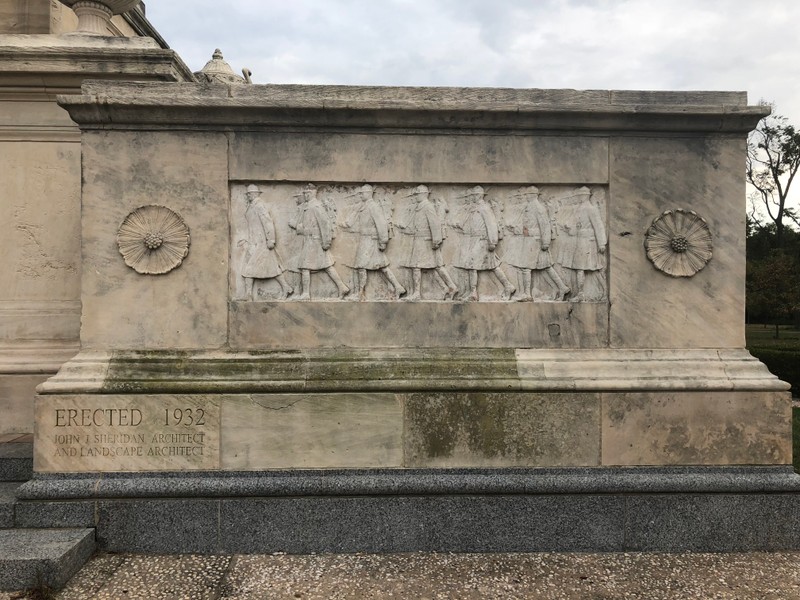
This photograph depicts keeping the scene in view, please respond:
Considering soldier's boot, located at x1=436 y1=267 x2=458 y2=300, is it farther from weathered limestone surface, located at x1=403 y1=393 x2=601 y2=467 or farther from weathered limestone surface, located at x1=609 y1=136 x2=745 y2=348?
weathered limestone surface, located at x1=609 y1=136 x2=745 y2=348

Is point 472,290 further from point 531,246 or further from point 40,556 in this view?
point 40,556

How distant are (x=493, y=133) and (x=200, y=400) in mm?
3283

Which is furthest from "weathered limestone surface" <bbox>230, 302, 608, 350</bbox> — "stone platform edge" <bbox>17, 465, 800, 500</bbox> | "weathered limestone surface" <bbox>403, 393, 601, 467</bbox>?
"stone platform edge" <bbox>17, 465, 800, 500</bbox>

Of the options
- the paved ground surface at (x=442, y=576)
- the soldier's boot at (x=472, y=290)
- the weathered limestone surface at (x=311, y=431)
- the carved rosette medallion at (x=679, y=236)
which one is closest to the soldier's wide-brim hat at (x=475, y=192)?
the soldier's boot at (x=472, y=290)

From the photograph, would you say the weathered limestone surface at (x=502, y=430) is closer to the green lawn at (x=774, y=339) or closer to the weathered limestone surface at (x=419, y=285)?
the weathered limestone surface at (x=419, y=285)

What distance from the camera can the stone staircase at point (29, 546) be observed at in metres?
3.50

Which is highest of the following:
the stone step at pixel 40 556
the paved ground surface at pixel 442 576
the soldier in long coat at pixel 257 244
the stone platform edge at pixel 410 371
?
the soldier in long coat at pixel 257 244

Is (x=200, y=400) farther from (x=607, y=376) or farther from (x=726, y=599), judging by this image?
(x=726, y=599)

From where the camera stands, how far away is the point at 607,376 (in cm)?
439

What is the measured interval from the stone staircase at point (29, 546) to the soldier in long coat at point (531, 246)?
3.87 metres

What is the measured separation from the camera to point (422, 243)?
459 centimetres

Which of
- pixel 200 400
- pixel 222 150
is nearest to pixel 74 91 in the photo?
pixel 222 150

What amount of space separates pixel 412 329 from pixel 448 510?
1.49 m

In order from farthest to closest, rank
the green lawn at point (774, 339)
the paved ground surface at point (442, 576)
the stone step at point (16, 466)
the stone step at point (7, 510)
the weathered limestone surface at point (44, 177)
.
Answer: the green lawn at point (774, 339)
the weathered limestone surface at point (44, 177)
the stone step at point (16, 466)
the stone step at point (7, 510)
the paved ground surface at point (442, 576)
